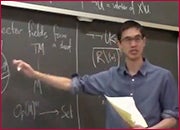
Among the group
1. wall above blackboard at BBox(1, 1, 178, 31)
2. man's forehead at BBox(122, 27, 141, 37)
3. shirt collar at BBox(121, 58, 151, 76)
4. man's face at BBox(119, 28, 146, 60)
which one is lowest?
shirt collar at BBox(121, 58, 151, 76)

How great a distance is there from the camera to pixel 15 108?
1980 mm

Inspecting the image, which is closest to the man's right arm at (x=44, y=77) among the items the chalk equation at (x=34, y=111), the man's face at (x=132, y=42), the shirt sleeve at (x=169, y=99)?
the chalk equation at (x=34, y=111)

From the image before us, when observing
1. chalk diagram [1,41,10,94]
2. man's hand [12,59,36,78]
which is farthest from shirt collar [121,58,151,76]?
chalk diagram [1,41,10,94]

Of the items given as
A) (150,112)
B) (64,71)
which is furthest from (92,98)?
(150,112)

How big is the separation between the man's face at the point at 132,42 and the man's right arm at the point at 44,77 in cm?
35

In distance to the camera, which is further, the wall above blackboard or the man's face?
the wall above blackboard

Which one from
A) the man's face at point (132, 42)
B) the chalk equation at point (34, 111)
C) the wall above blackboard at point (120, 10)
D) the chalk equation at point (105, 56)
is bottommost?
the chalk equation at point (34, 111)

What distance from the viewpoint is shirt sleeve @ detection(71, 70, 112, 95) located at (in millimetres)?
2053

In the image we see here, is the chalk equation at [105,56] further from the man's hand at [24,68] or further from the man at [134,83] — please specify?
the man's hand at [24,68]

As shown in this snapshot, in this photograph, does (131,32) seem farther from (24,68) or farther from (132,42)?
(24,68)

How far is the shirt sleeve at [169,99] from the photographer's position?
1.92m

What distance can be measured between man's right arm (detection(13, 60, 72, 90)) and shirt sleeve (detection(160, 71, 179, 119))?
497mm

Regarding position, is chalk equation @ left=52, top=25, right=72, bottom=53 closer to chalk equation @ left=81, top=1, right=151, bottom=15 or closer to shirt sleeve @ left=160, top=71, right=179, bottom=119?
chalk equation @ left=81, top=1, right=151, bottom=15

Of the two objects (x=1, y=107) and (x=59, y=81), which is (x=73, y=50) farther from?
(x=1, y=107)
